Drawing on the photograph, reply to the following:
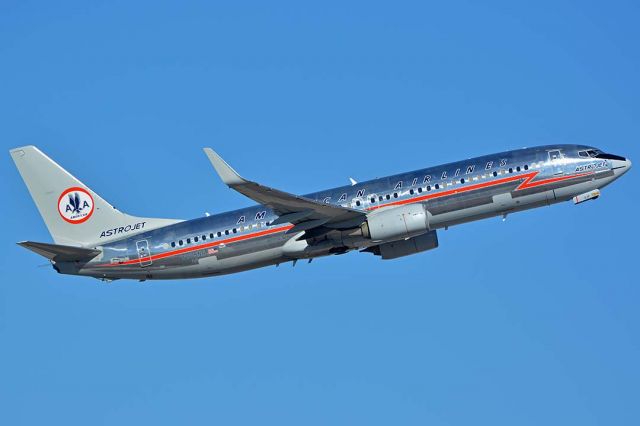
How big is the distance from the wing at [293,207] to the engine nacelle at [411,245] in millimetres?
4381

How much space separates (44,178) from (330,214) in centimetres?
2170

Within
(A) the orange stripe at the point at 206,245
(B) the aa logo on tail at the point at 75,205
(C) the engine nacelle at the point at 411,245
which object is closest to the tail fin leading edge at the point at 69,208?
(B) the aa logo on tail at the point at 75,205

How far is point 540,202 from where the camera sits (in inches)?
2596

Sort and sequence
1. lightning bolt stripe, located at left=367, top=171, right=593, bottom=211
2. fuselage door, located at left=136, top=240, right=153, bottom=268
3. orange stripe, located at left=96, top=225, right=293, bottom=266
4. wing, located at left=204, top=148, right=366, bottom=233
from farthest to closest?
fuselage door, located at left=136, top=240, right=153, bottom=268 → orange stripe, located at left=96, top=225, right=293, bottom=266 → lightning bolt stripe, located at left=367, top=171, right=593, bottom=211 → wing, located at left=204, top=148, right=366, bottom=233

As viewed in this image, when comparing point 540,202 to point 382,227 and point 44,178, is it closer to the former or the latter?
point 382,227

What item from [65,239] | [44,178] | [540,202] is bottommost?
[540,202]

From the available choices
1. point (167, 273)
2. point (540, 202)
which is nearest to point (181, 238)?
point (167, 273)

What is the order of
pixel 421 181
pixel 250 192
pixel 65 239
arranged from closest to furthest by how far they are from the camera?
pixel 250 192 → pixel 421 181 → pixel 65 239

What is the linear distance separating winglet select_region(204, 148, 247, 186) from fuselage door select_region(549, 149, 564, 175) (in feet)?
65.1

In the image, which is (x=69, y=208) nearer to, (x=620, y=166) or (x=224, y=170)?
(x=224, y=170)

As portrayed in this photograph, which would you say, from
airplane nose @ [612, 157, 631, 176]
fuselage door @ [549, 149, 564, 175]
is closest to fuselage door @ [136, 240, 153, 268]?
fuselage door @ [549, 149, 564, 175]

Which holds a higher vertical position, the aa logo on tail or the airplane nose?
the aa logo on tail

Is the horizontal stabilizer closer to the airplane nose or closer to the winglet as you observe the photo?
the winglet

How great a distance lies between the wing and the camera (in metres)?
59.1
